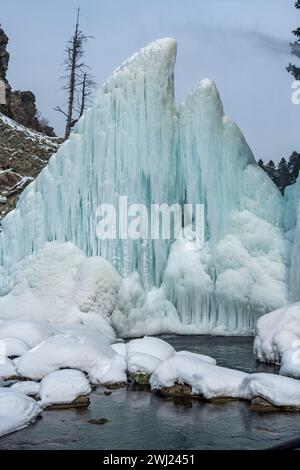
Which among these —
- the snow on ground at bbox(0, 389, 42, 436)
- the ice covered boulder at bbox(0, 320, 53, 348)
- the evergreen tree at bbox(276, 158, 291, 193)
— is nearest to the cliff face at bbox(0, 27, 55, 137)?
the evergreen tree at bbox(276, 158, 291, 193)

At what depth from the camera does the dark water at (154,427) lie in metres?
6.25

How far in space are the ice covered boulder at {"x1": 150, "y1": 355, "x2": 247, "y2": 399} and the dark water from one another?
0.23 m

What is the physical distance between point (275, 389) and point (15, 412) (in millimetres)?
3602

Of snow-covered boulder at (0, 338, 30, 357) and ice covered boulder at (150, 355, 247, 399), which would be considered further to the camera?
snow-covered boulder at (0, 338, 30, 357)

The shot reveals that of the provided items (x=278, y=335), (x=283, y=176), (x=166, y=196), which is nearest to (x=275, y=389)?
(x=278, y=335)

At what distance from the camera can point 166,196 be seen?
16.2 m

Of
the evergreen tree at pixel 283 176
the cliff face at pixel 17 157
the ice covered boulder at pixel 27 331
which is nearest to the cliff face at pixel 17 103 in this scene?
the cliff face at pixel 17 157

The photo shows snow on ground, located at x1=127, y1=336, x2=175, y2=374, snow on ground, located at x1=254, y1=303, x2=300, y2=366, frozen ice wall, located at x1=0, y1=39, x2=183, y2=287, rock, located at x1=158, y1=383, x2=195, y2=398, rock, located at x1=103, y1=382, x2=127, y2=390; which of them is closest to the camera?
rock, located at x1=158, y1=383, x2=195, y2=398

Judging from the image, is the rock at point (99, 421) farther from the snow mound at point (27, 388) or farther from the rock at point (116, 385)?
the rock at point (116, 385)

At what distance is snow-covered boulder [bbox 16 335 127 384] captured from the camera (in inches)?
365

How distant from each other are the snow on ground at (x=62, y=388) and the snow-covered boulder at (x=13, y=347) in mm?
2372

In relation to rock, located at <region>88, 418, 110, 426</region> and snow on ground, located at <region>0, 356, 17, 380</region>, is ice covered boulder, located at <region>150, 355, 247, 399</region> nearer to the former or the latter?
rock, located at <region>88, 418, 110, 426</region>
